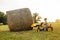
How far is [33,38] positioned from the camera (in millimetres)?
4562

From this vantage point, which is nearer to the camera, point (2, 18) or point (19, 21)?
point (19, 21)

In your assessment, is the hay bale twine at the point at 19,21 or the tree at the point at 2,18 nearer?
the hay bale twine at the point at 19,21

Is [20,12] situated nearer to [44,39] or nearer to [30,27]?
[30,27]

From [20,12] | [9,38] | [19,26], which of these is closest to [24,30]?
[19,26]

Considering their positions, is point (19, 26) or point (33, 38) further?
point (19, 26)

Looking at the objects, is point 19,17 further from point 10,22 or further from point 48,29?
point 48,29

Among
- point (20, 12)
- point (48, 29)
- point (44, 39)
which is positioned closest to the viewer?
point (44, 39)

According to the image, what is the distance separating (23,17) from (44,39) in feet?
6.41

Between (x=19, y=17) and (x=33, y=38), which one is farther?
(x=19, y=17)

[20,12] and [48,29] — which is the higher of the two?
[20,12]

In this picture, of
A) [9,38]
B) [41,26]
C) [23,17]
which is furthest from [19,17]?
[9,38]

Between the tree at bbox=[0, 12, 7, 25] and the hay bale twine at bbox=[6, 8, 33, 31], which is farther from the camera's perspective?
the tree at bbox=[0, 12, 7, 25]

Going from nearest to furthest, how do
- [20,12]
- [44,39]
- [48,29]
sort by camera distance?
[44,39], [48,29], [20,12]

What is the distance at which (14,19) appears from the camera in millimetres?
6152
